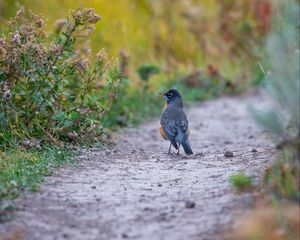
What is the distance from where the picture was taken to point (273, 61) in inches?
205

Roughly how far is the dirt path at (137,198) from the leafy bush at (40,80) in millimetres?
464

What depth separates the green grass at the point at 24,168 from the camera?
18.3ft

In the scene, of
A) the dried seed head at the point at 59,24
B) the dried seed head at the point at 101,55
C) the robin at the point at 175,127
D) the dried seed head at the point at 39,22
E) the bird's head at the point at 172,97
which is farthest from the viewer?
the bird's head at the point at 172,97

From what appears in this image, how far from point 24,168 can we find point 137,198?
3.74ft

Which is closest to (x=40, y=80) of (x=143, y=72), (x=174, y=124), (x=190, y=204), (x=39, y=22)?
(x=39, y=22)

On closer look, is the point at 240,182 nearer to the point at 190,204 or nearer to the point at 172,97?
the point at 190,204

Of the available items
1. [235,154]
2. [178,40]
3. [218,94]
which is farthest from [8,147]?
[178,40]

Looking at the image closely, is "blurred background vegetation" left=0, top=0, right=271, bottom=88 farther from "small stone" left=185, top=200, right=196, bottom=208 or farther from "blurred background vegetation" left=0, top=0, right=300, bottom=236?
"small stone" left=185, top=200, right=196, bottom=208

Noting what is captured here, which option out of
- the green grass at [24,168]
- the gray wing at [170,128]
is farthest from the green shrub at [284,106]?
the gray wing at [170,128]

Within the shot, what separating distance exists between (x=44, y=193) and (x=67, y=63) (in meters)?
2.24

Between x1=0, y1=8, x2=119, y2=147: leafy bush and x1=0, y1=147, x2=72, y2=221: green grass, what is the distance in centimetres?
34

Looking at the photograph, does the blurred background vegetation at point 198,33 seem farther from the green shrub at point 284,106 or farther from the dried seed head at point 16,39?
the green shrub at point 284,106

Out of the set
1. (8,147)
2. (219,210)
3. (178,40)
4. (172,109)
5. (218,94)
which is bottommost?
(219,210)

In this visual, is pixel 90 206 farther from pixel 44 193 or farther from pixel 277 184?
pixel 277 184
